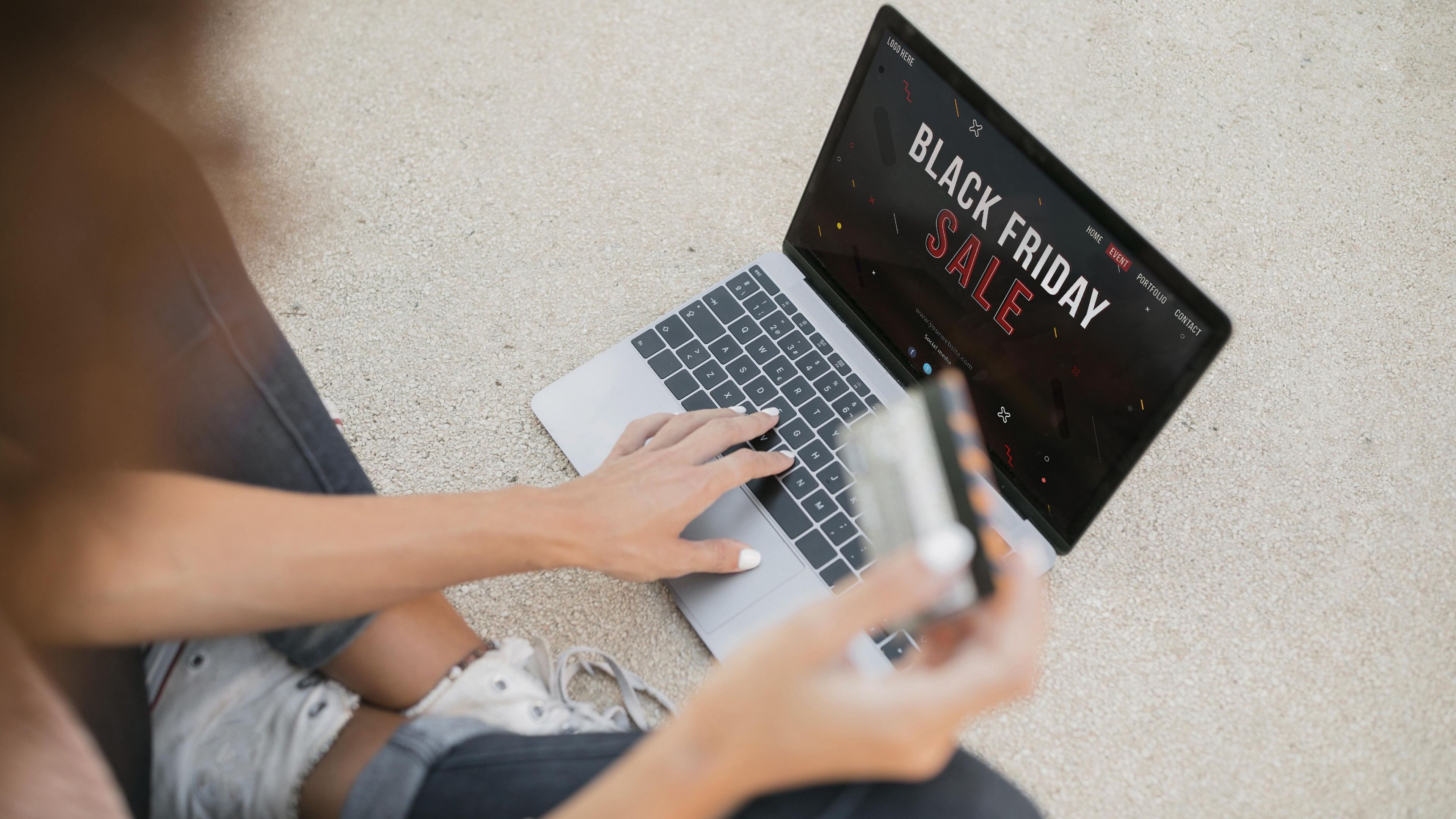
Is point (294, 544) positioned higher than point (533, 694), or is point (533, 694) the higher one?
point (294, 544)

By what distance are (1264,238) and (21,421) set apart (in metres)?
0.89

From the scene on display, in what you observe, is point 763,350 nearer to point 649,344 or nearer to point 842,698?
point 649,344

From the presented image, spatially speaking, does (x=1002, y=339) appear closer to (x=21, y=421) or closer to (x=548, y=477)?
(x=548, y=477)

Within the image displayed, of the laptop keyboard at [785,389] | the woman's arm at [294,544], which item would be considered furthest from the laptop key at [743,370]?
the woman's arm at [294,544]

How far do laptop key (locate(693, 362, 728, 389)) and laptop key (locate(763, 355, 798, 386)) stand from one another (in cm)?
3

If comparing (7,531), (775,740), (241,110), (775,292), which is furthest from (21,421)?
Result: (775,292)

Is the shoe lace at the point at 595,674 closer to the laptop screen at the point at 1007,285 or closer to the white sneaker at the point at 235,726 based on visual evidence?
the white sneaker at the point at 235,726

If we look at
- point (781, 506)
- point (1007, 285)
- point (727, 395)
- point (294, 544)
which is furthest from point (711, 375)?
point (294, 544)

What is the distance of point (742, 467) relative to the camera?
2.13ft

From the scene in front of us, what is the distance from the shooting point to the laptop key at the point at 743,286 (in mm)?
770

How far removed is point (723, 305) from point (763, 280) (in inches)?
1.6

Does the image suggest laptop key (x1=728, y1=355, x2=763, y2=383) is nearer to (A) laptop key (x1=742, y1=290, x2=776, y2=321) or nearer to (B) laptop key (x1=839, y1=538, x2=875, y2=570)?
(A) laptop key (x1=742, y1=290, x2=776, y2=321)

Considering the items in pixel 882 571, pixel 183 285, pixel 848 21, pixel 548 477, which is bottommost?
pixel 548 477

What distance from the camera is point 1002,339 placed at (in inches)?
24.8
